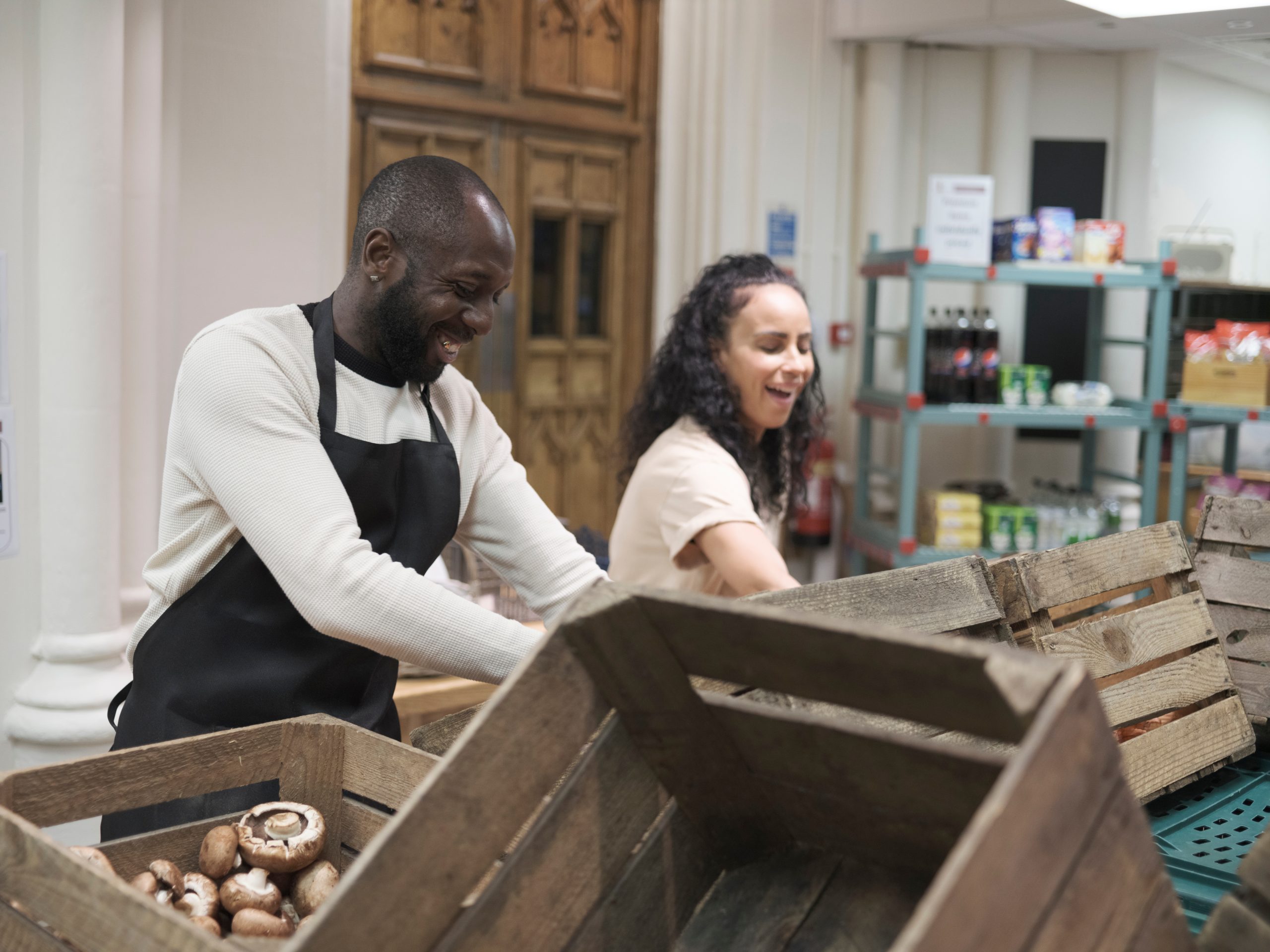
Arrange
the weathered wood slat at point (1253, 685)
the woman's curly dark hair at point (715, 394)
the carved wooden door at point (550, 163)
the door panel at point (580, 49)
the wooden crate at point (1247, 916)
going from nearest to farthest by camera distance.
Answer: the wooden crate at point (1247, 916) < the weathered wood slat at point (1253, 685) < the woman's curly dark hair at point (715, 394) < the carved wooden door at point (550, 163) < the door panel at point (580, 49)

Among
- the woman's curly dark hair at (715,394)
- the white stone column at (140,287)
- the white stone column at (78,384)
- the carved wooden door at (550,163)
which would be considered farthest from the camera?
the carved wooden door at (550,163)

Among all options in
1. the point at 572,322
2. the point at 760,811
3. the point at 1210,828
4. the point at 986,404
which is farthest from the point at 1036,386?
the point at 760,811

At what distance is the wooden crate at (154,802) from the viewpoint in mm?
887

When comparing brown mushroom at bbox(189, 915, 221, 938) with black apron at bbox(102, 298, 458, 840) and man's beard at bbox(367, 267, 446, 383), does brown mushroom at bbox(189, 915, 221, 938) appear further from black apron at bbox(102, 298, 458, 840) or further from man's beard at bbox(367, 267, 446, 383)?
man's beard at bbox(367, 267, 446, 383)

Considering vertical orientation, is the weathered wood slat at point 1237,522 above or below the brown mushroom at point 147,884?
above

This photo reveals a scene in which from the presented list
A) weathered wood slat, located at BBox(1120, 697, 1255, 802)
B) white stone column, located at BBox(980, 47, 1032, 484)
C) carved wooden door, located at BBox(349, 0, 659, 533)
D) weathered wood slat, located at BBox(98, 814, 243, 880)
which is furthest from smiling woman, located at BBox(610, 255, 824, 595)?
white stone column, located at BBox(980, 47, 1032, 484)

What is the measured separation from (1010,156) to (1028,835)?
17.3 ft

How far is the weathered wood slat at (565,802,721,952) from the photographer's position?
3.44 ft

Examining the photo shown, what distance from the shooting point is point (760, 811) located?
112 cm

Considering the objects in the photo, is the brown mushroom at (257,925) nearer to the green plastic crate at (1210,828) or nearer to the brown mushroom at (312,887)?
the brown mushroom at (312,887)

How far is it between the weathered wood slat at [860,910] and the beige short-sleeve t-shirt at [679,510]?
4.27ft

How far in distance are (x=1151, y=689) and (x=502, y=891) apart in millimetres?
1033

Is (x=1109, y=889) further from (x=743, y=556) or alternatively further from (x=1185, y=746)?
(x=743, y=556)

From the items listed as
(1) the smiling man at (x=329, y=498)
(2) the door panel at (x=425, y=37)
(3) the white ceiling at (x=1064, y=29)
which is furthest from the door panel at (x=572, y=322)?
(1) the smiling man at (x=329, y=498)
